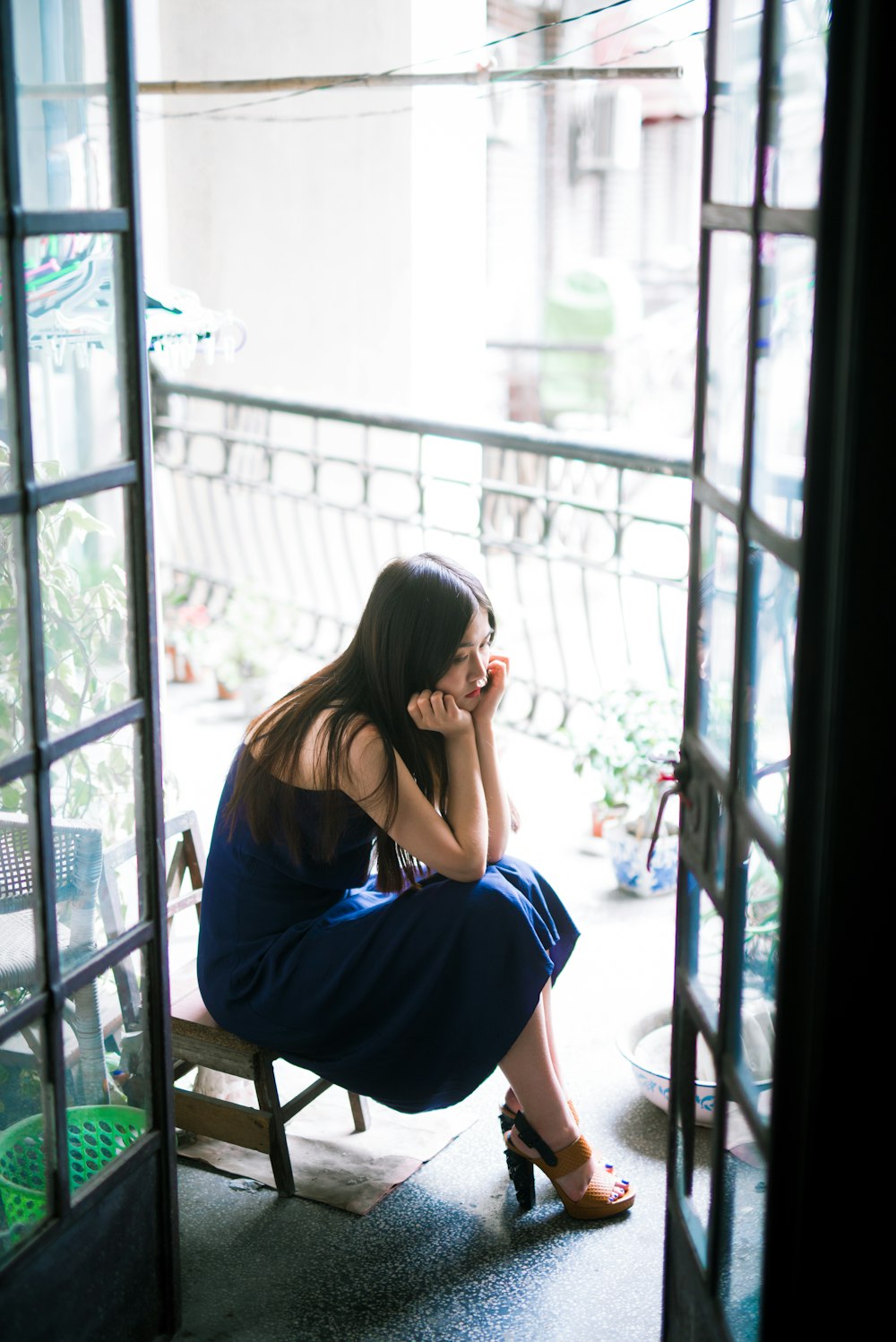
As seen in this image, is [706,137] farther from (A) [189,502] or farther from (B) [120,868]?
(A) [189,502]

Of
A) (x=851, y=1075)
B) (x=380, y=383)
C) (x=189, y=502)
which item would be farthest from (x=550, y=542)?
(x=851, y=1075)

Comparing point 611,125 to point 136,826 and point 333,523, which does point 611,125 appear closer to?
point 333,523

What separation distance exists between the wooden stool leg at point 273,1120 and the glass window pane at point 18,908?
712 millimetres

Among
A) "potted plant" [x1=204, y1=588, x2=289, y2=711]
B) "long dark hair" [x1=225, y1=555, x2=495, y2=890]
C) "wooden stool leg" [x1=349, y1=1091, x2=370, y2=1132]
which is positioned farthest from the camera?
"potted plant" [x1=204, y1=588, x2=289, y2=711]

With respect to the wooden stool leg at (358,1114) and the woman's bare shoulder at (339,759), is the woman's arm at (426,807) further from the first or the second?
the wooden stool leg at (358,1114)

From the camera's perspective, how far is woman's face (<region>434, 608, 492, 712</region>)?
225 centimetres

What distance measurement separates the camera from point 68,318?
66.7 inches

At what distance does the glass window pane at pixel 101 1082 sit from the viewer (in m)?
1.85

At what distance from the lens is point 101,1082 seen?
1.92 m

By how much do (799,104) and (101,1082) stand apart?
4.99ft

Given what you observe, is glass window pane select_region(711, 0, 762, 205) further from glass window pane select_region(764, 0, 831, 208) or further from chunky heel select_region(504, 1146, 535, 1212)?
chunky heel select_region(504, 1146, 535, 1212)

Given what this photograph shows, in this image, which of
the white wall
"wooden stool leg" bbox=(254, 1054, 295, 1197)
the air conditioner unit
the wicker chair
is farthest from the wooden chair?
the air conditioner unit

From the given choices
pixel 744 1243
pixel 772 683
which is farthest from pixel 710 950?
pixel 772 683

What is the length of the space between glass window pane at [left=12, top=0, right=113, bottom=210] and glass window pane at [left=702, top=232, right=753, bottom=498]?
30.2 inches
